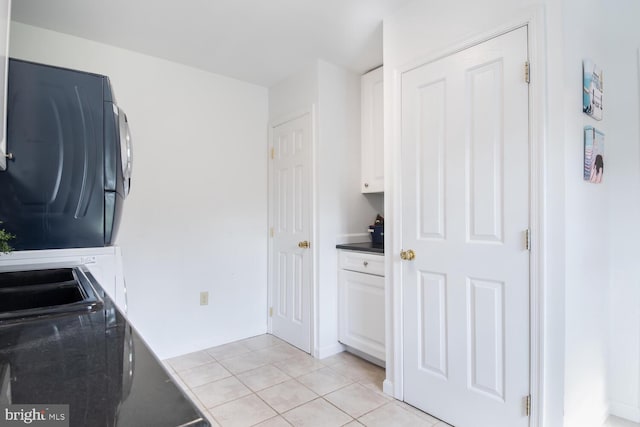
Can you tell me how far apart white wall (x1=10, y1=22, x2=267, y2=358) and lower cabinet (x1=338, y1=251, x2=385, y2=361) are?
2.85ft

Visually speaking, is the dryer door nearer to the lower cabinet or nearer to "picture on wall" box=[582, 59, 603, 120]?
the lower cabinet

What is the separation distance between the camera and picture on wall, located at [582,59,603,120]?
1.55m

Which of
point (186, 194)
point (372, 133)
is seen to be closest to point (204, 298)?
point (186, 194)

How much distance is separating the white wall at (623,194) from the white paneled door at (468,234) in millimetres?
792

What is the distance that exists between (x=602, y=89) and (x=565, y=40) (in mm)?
595

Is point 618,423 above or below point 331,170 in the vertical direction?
below

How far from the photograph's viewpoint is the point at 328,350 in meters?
2.65

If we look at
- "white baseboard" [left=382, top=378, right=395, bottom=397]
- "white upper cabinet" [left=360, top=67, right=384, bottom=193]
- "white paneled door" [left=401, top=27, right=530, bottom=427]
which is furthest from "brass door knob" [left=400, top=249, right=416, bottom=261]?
"white upper cabinet" [left=360, top=67, right=384, bottom=193]

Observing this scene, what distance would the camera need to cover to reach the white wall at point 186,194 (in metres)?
2.45

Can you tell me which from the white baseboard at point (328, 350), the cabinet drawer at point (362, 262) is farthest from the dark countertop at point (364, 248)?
the white baseboard at point (328, 350)

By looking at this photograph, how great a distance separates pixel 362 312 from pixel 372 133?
56.1 inches

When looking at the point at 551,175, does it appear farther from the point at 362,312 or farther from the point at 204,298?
the point at 204,298

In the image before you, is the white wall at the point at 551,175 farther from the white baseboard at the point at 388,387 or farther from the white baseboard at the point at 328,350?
the white baseboard at the point at 328,350

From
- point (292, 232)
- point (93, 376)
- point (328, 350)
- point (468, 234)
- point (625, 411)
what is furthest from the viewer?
point (292, 232)
